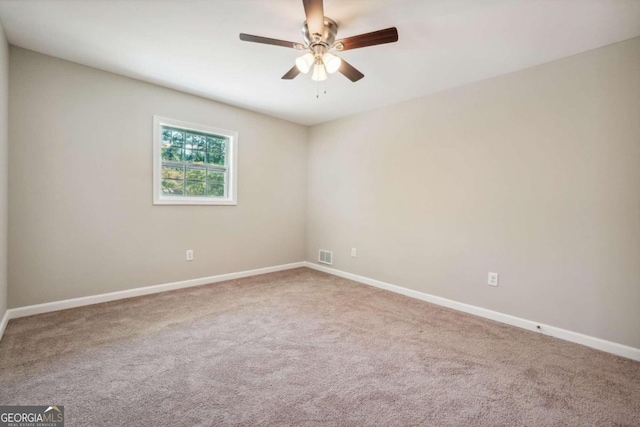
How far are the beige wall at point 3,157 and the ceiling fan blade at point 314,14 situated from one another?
7.95 ft

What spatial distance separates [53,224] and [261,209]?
91.4 inches

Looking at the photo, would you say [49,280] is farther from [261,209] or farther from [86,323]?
[261,209]

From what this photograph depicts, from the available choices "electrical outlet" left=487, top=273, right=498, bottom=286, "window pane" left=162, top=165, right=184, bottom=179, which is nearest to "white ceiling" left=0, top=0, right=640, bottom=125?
"window pane" left=162, top=165, right=184, bottom=179

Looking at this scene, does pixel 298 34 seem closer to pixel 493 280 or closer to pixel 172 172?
pixel 172 172

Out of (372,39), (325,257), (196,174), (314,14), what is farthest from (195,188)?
(372,39)

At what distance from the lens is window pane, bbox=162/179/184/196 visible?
3.47 m

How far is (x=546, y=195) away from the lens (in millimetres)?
2506

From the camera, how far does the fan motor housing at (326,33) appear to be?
6.35ft

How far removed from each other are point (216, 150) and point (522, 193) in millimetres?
3603

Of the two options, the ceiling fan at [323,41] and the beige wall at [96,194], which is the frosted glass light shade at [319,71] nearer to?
the ceiling fan at [323,41]

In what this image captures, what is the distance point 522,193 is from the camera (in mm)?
2633

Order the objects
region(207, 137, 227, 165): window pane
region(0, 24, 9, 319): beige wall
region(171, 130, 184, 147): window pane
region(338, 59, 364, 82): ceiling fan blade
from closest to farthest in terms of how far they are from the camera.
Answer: region(338, 59, 364, 82): ceiling fan blade, region(0, 24, 9, 319): beige wall, region(171, 130, 184, 147): window pane, region(207, 137, 227, 165): window pane

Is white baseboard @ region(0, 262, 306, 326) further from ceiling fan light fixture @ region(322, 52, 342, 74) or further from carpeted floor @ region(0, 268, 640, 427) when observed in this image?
ceiling fan light fixture @ region(322, 52, 342, 74)

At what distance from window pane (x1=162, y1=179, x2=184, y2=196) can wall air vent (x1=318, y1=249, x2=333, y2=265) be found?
7.34 ft
